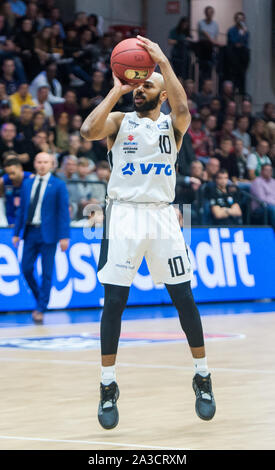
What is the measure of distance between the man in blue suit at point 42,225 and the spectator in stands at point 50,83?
20.6ft

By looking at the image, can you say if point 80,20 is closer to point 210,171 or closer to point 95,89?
point 95,89

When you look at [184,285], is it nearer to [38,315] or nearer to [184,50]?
[38,315]

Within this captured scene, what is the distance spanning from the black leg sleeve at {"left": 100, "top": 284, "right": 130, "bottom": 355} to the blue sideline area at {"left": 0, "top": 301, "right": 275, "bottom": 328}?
6608 millimetres

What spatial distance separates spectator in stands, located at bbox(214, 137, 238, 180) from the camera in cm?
2153

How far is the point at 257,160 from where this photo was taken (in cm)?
2227

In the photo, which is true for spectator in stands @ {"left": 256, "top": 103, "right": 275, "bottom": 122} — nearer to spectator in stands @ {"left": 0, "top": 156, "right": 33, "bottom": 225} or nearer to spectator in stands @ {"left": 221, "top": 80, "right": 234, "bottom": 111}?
spectator in stands @ {"left": 221, "top": 80, "right": 234, "bottom": 111}

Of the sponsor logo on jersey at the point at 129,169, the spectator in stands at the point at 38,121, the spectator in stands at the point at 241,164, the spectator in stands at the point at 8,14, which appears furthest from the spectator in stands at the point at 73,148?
the sponsor logo on jersey at the point at 129,169

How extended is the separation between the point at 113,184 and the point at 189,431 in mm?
1757

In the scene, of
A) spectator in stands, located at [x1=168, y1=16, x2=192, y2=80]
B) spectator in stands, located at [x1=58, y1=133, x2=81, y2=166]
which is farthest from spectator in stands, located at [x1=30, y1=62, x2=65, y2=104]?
spectator in stands, located at [x1=168, y1=16, x2=192, y2=80]

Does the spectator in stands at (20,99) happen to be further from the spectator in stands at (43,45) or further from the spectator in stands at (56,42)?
the spectator in stands at (56,42)

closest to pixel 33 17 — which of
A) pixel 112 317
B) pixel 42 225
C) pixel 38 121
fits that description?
pixel 38 121

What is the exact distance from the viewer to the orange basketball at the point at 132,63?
22.2ft

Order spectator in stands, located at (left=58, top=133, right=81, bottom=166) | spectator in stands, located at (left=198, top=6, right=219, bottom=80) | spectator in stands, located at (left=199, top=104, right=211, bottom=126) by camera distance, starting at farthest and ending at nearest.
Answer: spectator in stands, located at (left=198, top=6, right=219, bottom=80), spectator in stands, located at (left=199, top=104, right=211, bottom=126), spectator in stands, located at (left=58, top=133, right=81, bottom=166)

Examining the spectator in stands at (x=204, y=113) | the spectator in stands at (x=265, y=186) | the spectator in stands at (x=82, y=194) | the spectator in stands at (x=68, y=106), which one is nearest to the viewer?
the spectator in stands at (x=82, y=194)
